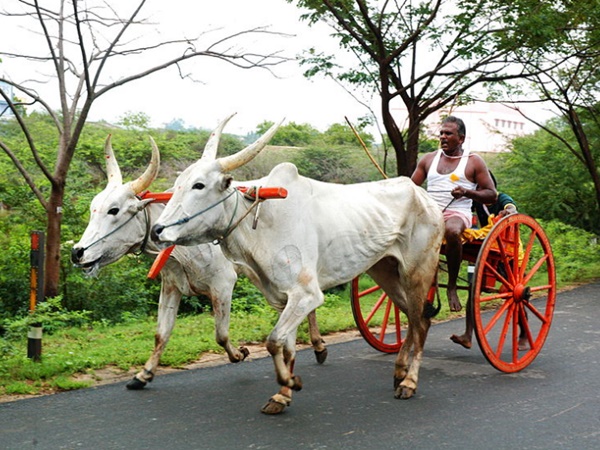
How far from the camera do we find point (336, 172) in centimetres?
1898

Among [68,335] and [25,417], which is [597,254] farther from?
[25,417]

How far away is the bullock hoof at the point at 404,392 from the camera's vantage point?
20.2ft

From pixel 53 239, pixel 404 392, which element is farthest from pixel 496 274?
pixel 53 239

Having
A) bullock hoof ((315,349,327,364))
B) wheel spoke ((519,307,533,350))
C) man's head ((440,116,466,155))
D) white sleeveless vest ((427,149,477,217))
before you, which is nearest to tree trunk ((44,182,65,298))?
Result: bullock hoof ((315,349,327,364))

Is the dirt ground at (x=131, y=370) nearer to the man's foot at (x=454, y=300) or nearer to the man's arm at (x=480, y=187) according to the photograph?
the man's foot at (x=454, y=300)

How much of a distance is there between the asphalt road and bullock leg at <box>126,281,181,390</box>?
0.37 ft

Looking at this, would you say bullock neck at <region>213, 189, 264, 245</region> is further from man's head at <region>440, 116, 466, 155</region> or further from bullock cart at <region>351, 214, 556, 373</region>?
man's head at <region>440, 116, 466, 155</region>

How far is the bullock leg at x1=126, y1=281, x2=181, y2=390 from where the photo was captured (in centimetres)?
641

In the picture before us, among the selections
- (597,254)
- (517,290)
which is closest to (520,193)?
(597,254)

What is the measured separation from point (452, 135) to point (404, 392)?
7.85 feet

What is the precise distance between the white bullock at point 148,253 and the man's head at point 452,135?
2221 millimetres

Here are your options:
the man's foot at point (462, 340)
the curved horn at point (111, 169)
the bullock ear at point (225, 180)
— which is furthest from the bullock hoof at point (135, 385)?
the man's foot at point (462, 340)

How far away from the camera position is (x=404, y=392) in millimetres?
6180

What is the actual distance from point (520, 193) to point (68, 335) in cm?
942
